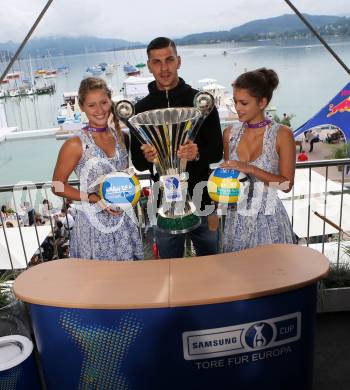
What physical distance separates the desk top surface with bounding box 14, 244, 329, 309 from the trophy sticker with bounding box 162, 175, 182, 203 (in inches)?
9.7

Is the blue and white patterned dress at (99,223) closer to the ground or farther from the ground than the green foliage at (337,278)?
farther from the ground

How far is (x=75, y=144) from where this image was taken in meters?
1.63

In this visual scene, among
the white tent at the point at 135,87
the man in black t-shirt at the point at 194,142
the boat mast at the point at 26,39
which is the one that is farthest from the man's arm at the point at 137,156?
the white tent at the point at 135,87

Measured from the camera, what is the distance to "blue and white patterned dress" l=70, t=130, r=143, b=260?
1.65m

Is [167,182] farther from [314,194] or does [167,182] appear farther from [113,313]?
[314,194]

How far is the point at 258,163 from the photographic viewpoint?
1.60 m

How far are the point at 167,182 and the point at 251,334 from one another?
62cm

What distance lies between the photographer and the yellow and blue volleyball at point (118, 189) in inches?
57.0

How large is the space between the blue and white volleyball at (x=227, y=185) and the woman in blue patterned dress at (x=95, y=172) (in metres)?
0.41

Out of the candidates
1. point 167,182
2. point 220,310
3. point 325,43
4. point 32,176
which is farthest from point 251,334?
point 32,176

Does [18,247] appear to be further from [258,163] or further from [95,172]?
[258,163]

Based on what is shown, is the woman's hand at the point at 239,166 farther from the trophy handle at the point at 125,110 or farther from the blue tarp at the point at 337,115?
the blue tarp at the point at 337,115

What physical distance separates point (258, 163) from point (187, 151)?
309 millimetres

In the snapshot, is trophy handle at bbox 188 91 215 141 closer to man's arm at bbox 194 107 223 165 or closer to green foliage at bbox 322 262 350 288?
man's arm at bbox 194 107 223 165
